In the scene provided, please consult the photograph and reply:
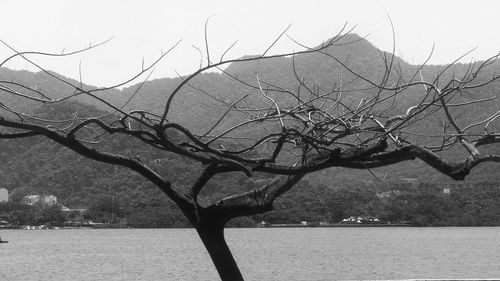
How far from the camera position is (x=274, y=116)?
4.98m

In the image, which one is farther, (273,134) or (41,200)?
(41,200)

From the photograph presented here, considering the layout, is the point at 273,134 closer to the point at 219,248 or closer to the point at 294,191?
the point at 219,248

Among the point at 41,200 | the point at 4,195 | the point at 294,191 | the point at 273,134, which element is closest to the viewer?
the point at 273,134

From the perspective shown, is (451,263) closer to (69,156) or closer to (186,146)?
(69,156)

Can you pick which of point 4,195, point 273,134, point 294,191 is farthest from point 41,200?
point 273,134

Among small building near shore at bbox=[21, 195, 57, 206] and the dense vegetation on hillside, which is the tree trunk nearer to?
the dense vegetation on hillside

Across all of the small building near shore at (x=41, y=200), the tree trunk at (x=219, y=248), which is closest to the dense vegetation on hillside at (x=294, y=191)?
the small building near shore at (x=41, y=200)

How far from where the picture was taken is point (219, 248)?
21.2ft

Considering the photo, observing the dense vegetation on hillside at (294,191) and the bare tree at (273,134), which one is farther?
the dense vegetation on hillside at (294,191)

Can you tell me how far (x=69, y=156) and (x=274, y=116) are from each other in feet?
268

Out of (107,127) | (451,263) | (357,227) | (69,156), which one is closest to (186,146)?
(107,127)

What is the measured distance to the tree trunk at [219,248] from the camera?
21.1 feet

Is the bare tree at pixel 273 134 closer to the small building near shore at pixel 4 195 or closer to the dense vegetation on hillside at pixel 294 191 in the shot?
the dense vegetation on hillside at pixel 294 191

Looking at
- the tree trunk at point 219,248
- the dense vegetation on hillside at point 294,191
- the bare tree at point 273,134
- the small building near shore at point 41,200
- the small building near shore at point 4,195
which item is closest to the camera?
the bare tree at point 273,134
